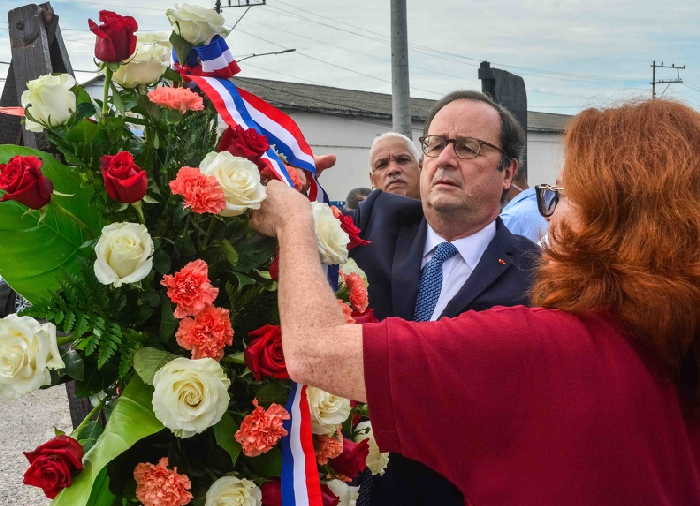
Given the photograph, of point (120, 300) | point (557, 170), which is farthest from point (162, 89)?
point (557, 170)

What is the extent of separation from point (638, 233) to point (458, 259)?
3.92 ft

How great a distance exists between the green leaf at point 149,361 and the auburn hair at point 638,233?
76cm

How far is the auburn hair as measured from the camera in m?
1.38

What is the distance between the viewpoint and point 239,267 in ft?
5.20

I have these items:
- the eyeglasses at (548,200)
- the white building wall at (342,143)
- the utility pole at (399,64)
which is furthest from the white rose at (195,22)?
the white building wall at (342,143)

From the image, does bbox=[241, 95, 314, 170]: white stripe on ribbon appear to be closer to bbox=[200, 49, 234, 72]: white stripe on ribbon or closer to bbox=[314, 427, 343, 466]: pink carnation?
bbox=[200, 49, 234, 72]: white stripe on ribbon

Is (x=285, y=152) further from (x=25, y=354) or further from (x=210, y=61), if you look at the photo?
(x=25, y=354)

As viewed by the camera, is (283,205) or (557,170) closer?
(283,205)

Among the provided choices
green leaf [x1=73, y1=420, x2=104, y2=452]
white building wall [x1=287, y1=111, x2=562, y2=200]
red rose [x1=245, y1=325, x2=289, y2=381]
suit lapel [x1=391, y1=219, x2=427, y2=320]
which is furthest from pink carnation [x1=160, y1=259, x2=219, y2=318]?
white building wall [x1=287, y1=111, x2=562, y2=200]

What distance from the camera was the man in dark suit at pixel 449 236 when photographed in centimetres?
242

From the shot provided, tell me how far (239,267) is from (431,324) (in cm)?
42

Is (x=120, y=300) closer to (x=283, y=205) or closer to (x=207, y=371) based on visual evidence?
(x=207, y=371)

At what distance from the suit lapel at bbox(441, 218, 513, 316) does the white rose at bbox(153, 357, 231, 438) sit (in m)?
1.10

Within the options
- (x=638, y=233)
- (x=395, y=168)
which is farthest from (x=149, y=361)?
(x=395, y=168)
